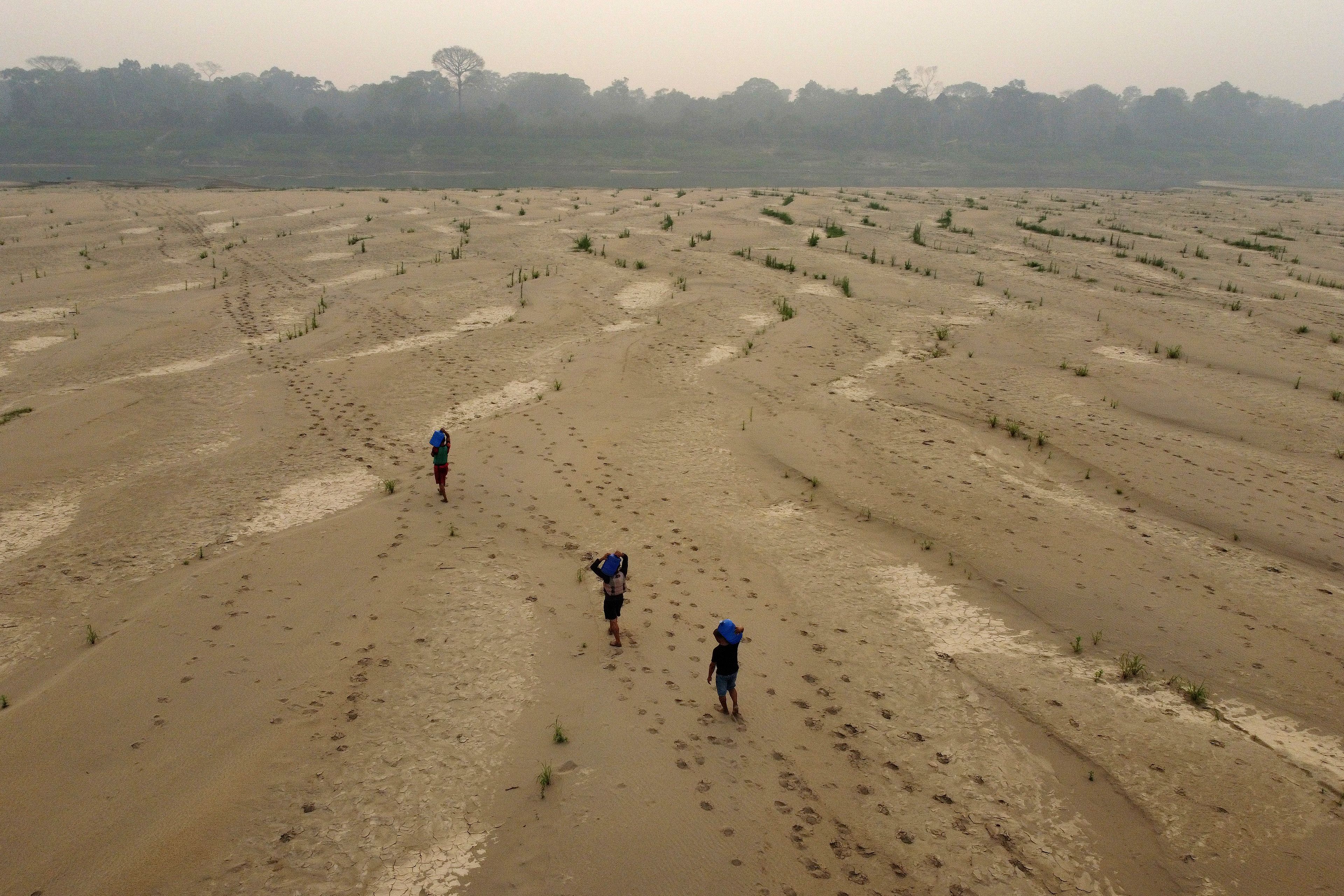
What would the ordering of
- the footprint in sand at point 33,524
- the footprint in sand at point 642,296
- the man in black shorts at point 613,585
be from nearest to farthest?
1. the man in black shorts at point 613,585
2. the footprint in sand at point 33,524
3. the footprint in sand at point 642,296

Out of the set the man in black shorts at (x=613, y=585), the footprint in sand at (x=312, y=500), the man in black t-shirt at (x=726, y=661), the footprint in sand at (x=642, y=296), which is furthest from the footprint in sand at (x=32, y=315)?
the man in black t-shirt at (x=726, y=661)

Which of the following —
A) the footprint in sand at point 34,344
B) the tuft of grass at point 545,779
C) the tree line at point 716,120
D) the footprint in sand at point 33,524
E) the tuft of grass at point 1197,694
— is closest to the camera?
the tuft of grass at point 545,779

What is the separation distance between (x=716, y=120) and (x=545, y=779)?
122957mm

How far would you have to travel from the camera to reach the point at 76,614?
27.5 feet

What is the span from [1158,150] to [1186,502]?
125m

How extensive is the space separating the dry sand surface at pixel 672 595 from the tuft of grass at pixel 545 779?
17 centimetres

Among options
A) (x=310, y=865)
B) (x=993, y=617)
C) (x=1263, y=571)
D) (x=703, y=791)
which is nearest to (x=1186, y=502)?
(x=1263, y=571)

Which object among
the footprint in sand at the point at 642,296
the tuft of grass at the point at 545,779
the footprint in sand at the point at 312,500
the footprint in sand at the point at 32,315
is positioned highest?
the footprint in sand at the point at 642,296

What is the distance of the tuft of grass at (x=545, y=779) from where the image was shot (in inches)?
239

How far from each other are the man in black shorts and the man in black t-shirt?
122 cm

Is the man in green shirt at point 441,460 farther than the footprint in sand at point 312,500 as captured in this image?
Yes

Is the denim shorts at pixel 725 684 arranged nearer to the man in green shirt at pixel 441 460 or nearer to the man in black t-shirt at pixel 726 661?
the man in black t-shirt at pixel 726 661

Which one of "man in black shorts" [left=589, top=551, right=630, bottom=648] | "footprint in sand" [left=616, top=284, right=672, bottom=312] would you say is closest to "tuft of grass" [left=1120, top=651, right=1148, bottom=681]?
"man in black shorts" [left=589, top=551, right=630, bottom=648]

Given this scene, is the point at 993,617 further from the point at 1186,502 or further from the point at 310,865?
the point at 310,865
